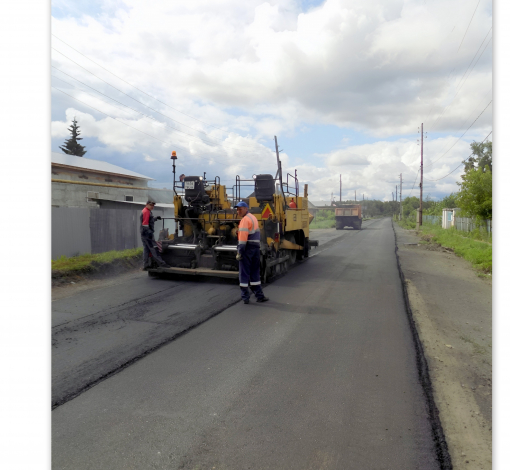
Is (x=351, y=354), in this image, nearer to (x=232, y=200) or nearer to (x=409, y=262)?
(x=232, y=200)

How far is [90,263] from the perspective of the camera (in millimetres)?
10008

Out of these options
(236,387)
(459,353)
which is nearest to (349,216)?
(459,353)

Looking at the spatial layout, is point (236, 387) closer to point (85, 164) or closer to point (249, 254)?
point (249, 254)

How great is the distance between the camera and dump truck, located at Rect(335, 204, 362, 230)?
129ft

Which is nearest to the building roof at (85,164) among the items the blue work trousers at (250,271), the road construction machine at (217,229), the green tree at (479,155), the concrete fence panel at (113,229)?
the concrete fence panel at (113,229)

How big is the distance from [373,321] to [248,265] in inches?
97.7

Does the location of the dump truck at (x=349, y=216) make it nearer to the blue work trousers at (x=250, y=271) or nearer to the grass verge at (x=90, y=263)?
the grass verge at (x=90, y=263)

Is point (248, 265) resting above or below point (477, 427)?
above

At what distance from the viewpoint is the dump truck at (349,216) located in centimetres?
3934

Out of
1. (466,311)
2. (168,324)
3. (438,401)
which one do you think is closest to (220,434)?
(438,401)

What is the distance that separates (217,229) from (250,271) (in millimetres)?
2747

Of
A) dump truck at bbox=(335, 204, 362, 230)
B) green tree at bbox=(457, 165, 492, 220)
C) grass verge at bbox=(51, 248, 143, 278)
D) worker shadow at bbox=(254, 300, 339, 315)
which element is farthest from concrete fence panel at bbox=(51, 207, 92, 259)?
dump truck at bbox=(335, 204, 362, 230)

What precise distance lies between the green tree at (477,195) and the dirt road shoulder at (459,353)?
1014 cm

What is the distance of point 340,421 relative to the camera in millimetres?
3166
